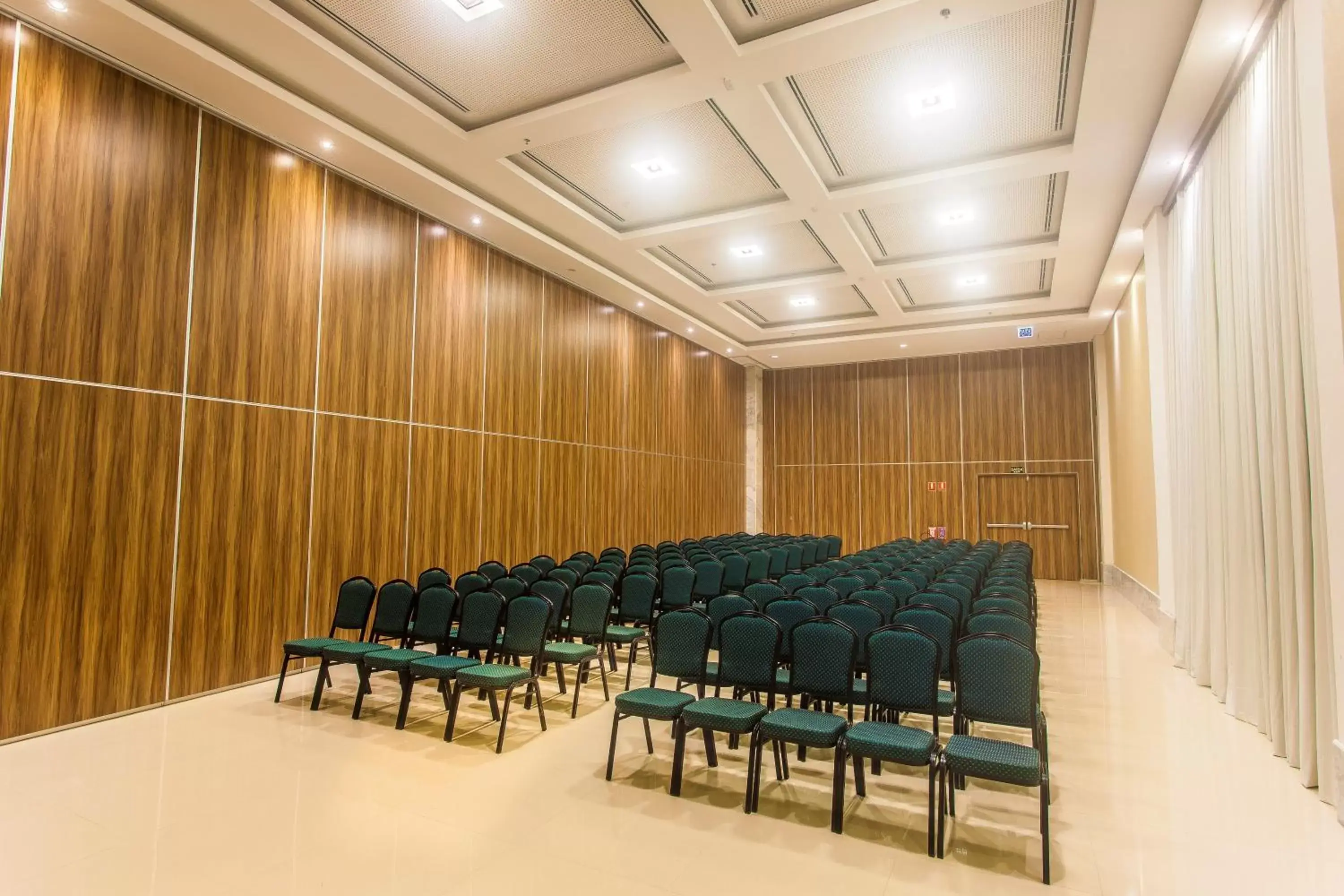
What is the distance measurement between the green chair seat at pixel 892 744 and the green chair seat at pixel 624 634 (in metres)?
3.04

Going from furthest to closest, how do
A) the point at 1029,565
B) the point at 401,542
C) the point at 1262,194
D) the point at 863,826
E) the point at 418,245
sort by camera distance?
the point at 1029,565 → the point at 418,245 → the point at 401,542 → the point at 1262,194 → the point at 863,826

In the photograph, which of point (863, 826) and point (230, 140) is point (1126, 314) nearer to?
point (863, 826)

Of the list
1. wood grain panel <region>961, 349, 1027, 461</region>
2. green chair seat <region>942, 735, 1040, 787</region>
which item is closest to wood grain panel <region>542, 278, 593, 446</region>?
green chair seat <region>942, 735, 1040, 787</region>

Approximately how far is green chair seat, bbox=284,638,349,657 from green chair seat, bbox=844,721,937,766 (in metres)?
4.23

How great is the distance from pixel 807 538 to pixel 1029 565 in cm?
458

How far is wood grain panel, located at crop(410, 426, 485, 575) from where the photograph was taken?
866 centimetres

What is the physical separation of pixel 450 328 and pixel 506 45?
4.11 metres

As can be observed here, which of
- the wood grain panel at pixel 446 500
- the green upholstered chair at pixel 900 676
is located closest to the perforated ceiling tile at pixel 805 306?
the wood grain panel at pixel 446 500

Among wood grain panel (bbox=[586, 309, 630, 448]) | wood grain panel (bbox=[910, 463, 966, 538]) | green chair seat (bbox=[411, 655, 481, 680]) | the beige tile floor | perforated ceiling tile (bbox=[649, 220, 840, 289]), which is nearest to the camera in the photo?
the beige tile floor

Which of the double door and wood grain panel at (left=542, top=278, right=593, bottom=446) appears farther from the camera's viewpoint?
the double door

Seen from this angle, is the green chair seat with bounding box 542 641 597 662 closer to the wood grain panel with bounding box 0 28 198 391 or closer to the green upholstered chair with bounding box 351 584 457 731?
the green upholstered chair with bounding box 351 584 457 731

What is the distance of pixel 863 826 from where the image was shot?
3.67m

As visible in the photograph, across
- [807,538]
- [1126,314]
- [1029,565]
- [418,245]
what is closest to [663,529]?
[807,538]

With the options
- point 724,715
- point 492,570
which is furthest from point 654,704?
point 492,570
